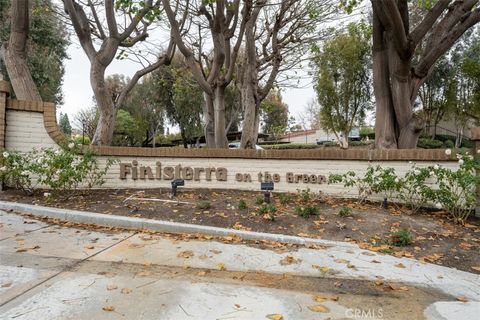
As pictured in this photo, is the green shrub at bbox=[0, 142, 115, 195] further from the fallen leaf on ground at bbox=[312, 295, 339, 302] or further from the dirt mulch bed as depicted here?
the fallen leaf on ground at bbox=[312, 295, 339, 302]

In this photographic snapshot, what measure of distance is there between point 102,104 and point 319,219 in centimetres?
657

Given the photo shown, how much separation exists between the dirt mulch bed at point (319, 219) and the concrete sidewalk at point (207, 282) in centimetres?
48

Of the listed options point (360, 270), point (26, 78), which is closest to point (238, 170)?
point (360, 270)

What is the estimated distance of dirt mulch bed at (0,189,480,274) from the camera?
4297 mm

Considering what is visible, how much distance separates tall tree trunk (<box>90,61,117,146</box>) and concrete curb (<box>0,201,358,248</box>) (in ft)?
10.4

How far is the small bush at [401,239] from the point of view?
4.37 m

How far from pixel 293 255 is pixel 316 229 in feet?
3.42

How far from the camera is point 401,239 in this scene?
4.39 m

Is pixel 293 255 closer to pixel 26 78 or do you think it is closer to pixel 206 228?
pixel 206 228

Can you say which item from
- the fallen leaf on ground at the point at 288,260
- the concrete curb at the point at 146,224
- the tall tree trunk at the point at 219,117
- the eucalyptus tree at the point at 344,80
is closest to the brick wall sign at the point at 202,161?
the concrete curb at the point at 146,224

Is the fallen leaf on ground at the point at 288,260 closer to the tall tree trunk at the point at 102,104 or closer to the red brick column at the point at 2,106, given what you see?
the red brick column at the point at 2,106

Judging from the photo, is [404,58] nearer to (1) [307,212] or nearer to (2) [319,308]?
(1) [307,212]

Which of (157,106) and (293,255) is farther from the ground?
(157,106)

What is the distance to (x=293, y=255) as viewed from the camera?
13.1 feet
